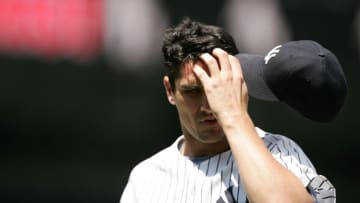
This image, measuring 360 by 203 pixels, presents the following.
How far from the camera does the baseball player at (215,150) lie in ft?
6.98

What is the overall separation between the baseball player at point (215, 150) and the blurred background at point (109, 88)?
464 centimetres

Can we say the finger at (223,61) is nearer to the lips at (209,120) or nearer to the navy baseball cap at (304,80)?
the navy baseball cap at (304,80)

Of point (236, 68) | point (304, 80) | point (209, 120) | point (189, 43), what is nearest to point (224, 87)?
point (236, 68)

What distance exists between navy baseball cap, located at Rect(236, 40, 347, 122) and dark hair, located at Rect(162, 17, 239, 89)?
42cm

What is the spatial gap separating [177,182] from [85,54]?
203 inches

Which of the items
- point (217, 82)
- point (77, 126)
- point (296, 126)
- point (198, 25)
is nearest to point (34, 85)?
point (77, 126)

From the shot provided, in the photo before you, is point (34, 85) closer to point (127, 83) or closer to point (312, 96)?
point (127, 83)

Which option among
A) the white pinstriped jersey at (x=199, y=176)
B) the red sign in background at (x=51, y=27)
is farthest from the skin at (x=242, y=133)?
the red sign in background at (x=51, y=27)

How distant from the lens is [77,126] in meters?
8.20

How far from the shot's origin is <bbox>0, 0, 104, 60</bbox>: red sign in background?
7312mm

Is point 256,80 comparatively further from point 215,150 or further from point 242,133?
point 215,150

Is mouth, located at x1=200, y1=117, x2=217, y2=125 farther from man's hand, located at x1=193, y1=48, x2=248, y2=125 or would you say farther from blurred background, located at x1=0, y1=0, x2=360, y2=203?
blurred background, located at x1=0, y1=0, x2=360, y2=203

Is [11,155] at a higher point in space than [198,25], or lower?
lower

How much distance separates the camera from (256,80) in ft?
7.67
